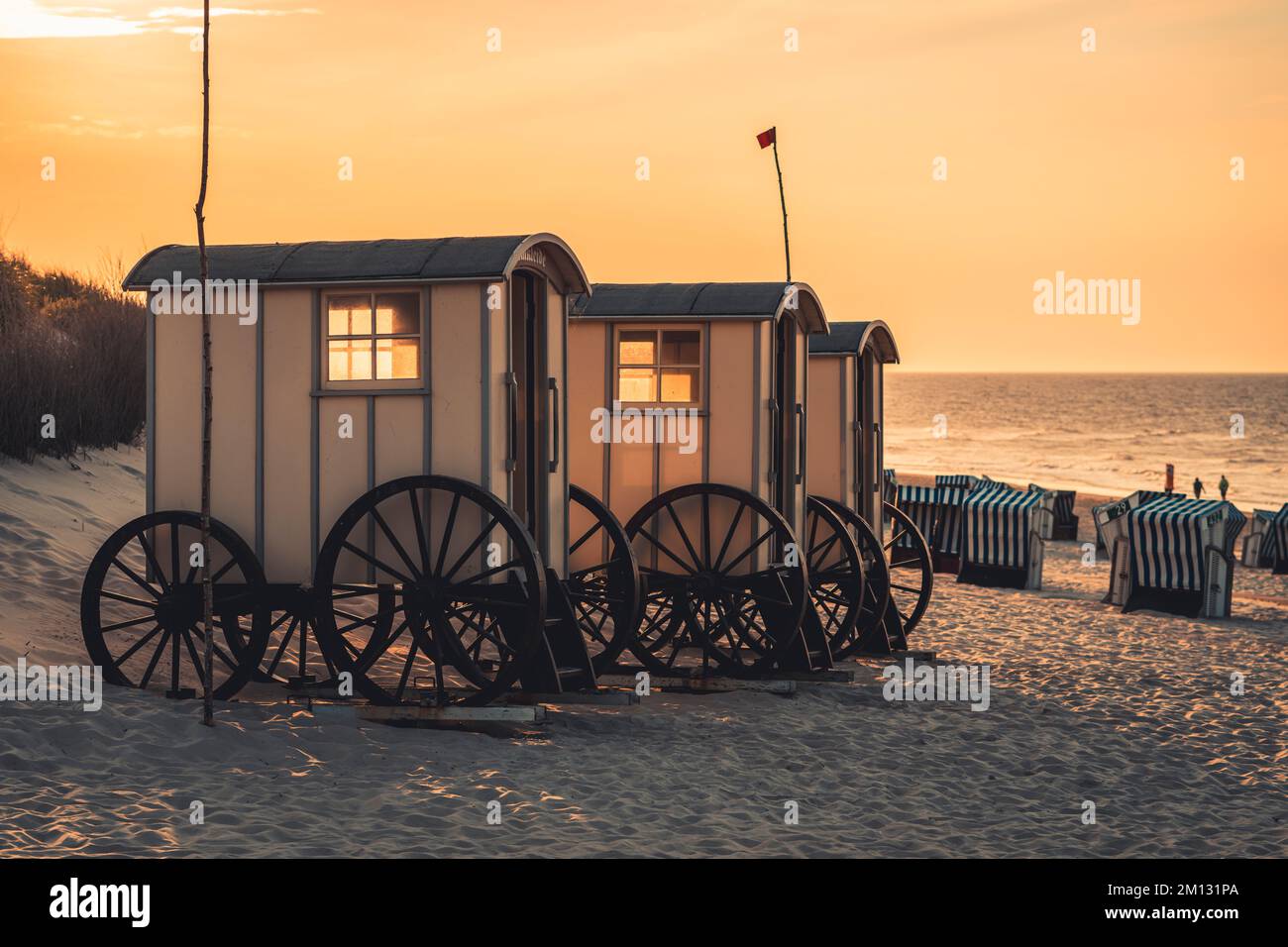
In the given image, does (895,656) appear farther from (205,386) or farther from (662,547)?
(205,386)

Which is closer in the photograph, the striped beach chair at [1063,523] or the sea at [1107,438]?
the striped beach chair at [1063,523]

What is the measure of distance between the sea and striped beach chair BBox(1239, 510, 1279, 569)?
1896 millimetres

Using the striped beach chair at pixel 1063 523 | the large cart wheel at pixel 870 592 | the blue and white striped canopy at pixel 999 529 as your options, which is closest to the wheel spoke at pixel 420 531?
the large cart wheel at pixel 870 592

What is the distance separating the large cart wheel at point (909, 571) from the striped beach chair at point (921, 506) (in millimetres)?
559

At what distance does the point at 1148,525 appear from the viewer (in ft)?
56.5

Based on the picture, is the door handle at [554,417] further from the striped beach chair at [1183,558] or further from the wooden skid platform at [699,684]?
the striped beach chair at [1183,558]

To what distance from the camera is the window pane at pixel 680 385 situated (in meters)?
11.8

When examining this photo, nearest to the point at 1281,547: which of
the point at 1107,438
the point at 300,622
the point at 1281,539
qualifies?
the point at 1281,539

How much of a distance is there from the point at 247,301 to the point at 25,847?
13.9 ft

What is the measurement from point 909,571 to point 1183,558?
16.3 ft

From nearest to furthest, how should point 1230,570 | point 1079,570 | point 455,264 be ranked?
point 455,264
point 1230,570
point 1079,570

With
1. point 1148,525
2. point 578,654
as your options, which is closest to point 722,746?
point 578,654

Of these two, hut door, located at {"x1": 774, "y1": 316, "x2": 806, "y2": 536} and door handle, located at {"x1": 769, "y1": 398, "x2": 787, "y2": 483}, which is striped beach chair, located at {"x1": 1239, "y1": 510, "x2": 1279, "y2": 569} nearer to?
hut door, located at {"x1": 774, "y1": 316, "x2": 806, "y2": 536}
